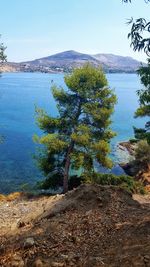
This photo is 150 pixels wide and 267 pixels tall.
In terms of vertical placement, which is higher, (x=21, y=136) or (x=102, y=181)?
(x=102, y=181)

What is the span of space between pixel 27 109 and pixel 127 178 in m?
91.8

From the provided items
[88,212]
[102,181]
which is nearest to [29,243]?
[88,212]

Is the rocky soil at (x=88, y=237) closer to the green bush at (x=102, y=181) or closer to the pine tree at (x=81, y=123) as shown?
the green bush at (x=102, y=181)

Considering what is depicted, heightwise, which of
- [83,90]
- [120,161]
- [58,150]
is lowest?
[120,161]

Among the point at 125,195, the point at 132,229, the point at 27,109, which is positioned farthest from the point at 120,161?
the point at 27,109

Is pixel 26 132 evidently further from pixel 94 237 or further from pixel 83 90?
pixel 94 237

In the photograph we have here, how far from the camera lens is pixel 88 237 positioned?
1151 cm

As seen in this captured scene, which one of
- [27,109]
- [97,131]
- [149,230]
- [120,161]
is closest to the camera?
[149,230]

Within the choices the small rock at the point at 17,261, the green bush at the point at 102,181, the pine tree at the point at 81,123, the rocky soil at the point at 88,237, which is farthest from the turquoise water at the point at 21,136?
the small rock at the point at 17,261

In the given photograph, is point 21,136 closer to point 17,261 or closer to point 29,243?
point 29,243

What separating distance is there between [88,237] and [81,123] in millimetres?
20809

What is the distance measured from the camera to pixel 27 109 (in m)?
119

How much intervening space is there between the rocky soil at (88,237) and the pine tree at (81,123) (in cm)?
1546

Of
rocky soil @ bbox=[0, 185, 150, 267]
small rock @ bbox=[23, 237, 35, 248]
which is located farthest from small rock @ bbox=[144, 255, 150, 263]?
small rock @ bbox=[23, 237, 35, 248]
